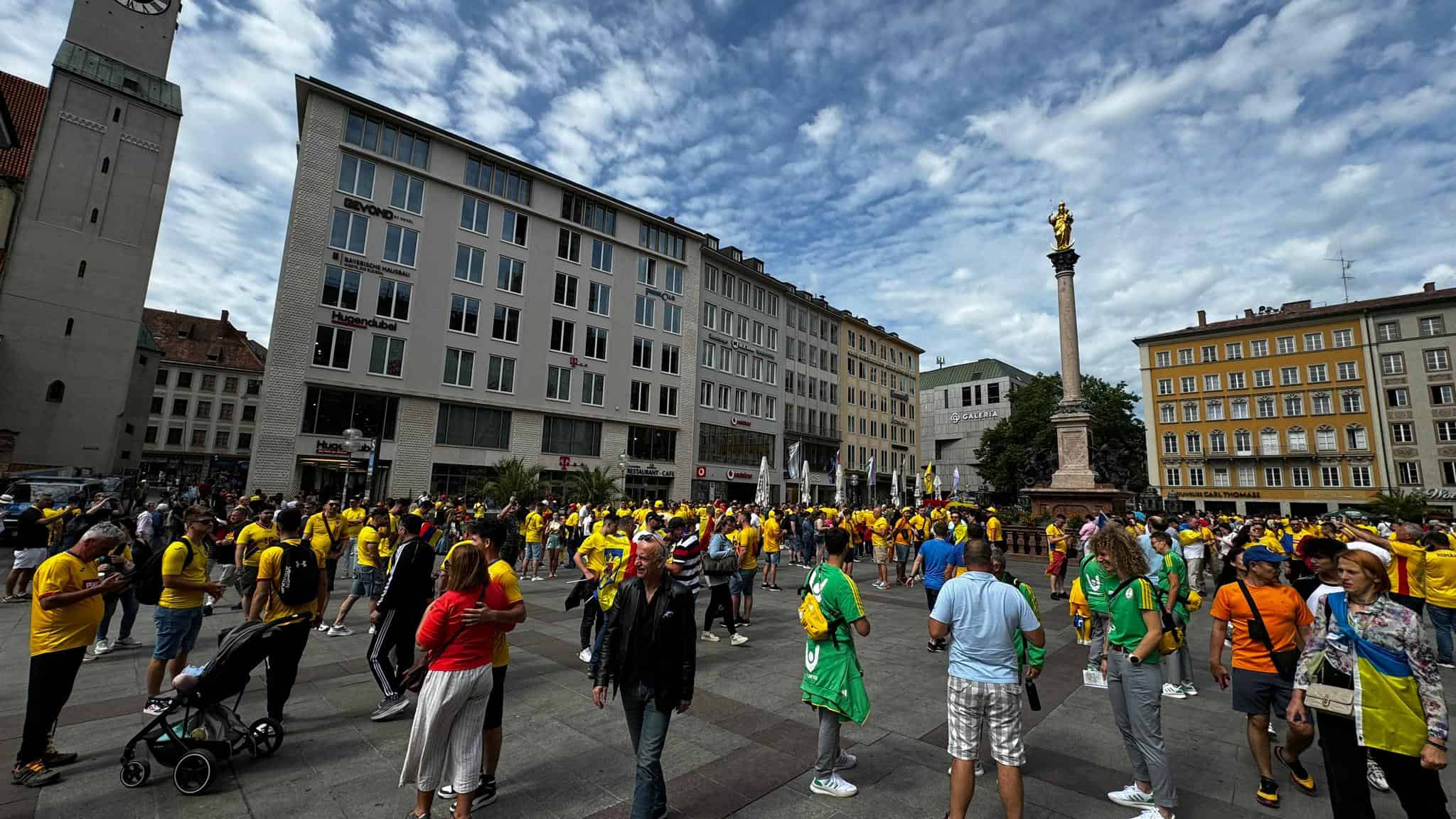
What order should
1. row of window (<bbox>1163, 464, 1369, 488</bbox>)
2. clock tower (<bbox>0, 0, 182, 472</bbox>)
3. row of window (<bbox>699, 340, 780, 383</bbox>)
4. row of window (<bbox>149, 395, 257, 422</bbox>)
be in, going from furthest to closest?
1. row of window (<bbox>149, 395, 257, 422</bbox>)
2. row of window (<bbox>1163, 464, 1369, 488</bbox>)
3. row of window (<bbox>699, 340, 780, 383</bbox>)
4. clock tower (<bbox>0, 0, 182, 472</bbox>)

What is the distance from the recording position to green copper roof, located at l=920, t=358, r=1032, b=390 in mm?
73125

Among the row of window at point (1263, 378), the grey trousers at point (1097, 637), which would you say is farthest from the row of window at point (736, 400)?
the grey trousers at point (1097, 637)

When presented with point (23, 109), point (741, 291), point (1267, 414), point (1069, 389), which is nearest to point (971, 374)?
point (1267, 414)

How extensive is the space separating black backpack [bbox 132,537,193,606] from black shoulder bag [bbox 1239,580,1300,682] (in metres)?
9.09

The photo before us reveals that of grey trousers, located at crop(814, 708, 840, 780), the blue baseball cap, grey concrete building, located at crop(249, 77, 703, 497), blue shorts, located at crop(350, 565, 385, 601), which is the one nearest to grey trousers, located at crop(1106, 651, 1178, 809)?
the blue baseball cap

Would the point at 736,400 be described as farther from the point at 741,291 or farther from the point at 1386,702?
the point at 1386,702

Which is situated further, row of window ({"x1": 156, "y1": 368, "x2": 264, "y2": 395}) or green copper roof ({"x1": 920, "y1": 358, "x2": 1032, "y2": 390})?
green copper roof ({"x1": 920, "y1": 358, "x2": 1032, "y2": 390})

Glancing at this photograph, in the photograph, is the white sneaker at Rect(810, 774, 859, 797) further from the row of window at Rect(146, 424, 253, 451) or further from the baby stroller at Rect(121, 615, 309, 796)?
the row of window at Rect(146, 424, 253, 451)

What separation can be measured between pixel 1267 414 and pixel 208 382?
3847 inches

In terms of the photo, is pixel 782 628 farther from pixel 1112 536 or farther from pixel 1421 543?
pixel 1421 543

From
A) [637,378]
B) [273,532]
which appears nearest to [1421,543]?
[273,532]

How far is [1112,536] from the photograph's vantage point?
14.6 ft

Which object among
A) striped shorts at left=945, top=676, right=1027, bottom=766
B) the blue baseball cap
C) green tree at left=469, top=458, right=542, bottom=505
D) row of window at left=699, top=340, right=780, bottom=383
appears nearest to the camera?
striped shorts at left=945, top=676, right=1027, bottom=766

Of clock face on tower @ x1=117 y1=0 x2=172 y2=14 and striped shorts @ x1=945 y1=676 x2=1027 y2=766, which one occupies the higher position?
clock face on tower @ x1=117 y1=0 x2=172 y2=14
